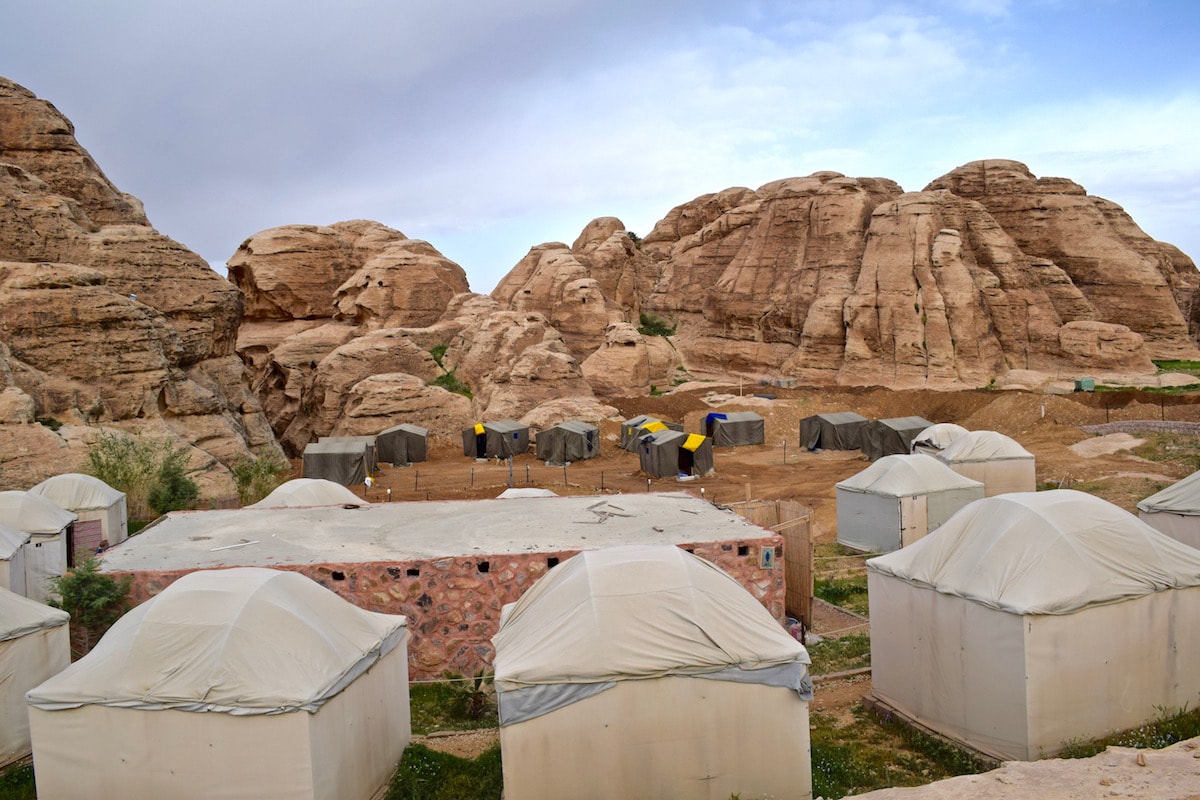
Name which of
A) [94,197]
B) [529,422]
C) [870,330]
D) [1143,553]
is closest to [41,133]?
[94,197]

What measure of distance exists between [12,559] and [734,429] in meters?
31.5

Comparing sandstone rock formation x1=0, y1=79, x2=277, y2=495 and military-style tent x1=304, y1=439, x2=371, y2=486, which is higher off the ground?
sandstone rock formation x1=0, y1=79, x2=277, y2=495

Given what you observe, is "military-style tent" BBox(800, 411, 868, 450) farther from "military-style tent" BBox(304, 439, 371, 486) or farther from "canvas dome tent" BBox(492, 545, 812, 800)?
"canvas dome tent" BBox(492, 545, 812, 800)

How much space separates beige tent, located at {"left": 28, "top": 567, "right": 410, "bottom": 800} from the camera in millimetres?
7328

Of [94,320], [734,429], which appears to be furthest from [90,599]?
[734,429]

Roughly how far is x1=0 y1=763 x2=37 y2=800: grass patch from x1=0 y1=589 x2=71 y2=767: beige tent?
0.25 meters

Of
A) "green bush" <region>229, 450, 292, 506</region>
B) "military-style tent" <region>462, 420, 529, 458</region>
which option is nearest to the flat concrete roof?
"green bush" <region>229, 450, 292, 506</region>

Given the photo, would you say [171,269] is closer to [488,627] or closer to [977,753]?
[488,627]

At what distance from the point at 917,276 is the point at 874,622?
4864cm

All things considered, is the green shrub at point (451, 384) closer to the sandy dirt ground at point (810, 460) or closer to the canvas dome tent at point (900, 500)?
the sandy dirt ground at point (810, 460)

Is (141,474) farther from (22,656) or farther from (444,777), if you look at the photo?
(444,777)

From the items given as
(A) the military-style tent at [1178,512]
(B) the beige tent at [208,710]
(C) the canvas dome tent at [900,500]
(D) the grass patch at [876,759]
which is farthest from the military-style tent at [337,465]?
(A) the military-style tent at [1178,512]

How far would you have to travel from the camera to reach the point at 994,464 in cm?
2347

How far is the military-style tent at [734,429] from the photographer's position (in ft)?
133
